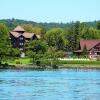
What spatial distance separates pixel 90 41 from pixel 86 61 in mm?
32569

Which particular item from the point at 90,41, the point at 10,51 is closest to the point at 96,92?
the point at 10,51

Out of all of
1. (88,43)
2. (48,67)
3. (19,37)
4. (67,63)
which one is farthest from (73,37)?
(48,67)

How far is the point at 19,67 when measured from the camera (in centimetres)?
9444

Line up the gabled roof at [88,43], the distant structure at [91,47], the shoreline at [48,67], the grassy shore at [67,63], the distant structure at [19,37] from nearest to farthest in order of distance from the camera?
the shoreline at [48,67]
the grassy shore at [67,63]
the distant structure at [91,47]
the gabled roof at [88,43]
the distant structure at [19,37]

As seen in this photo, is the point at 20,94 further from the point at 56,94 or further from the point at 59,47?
the point at 59,47

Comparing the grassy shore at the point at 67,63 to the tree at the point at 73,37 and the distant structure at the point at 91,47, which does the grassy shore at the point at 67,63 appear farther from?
the tree at the point at 73,37

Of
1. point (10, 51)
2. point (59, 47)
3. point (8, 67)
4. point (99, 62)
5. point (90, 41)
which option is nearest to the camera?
point (8, 67)

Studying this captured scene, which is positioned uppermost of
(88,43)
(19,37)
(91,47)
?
(19,37)

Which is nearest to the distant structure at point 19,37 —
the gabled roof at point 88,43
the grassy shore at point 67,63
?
the gabled roof at point 88,43

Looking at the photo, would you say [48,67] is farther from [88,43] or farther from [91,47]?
[88,43]

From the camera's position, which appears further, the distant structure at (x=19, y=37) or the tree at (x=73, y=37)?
the tree at (x=73, y=37)

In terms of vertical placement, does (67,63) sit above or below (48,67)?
above

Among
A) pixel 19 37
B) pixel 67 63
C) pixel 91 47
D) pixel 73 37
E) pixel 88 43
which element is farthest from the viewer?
pixel 73 37

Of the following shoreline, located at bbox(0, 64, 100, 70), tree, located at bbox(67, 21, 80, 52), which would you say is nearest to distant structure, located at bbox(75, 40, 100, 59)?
tree, located at bbox(67, 21, 80, 52)
